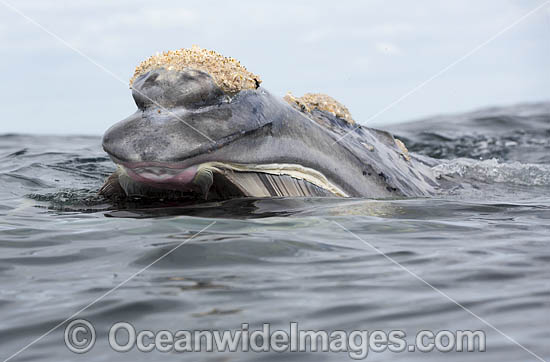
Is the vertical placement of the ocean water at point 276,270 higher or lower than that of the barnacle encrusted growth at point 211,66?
lower

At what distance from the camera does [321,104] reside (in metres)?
7.56

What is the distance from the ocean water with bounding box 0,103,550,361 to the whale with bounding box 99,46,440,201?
20 centimetres

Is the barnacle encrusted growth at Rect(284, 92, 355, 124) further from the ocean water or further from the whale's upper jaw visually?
the ocean water

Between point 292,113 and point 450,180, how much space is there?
125 inches

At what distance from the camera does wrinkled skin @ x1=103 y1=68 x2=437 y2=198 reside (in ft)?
19.4

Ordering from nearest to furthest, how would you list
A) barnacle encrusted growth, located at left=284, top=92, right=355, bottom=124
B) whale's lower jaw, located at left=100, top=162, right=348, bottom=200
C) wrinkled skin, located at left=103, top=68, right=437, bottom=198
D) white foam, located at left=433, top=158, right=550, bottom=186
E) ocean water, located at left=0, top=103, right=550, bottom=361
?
ocean water, located at left=0, top=103, right=550, bottom=361 → wrinkled skin, located at left=103, top=68, right=437, bottom=198 → whale's lower jaw, located at left=100, top=162, right=348, bottom=200 → barnacle encrusted growth, located at left=284, top=92, right=355, bottom=124 → white foam, located at left=433, top=158, right=550, bottom=186

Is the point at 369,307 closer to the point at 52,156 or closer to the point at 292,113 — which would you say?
the point at 292,113

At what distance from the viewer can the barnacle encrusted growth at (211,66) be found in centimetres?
627

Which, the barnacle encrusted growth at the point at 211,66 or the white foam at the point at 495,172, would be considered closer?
the barnacle encrusted growth at the point at 211,66

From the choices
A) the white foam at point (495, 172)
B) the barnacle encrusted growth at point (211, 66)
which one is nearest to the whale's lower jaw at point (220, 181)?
Result: the barnacle encrusted growth at point (211, 66)

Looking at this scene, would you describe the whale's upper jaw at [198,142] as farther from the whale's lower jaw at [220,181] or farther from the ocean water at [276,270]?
the ocean water at [276,270]

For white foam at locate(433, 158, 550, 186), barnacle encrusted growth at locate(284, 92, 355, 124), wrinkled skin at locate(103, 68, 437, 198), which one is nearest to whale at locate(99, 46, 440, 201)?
wrinkled skin at locate(103, 68, 437, 198)

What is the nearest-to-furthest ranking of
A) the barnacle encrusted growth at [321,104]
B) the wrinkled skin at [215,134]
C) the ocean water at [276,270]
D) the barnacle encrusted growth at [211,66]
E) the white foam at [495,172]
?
the ocean water at [276,270] < the wrinkled skin at [215,134] < the barnacle encrusted growth at [211,66] < the barnacle encrusted growth at [321,104] < the white foam at [495,172]

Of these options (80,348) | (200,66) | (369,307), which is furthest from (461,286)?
(200,66)
